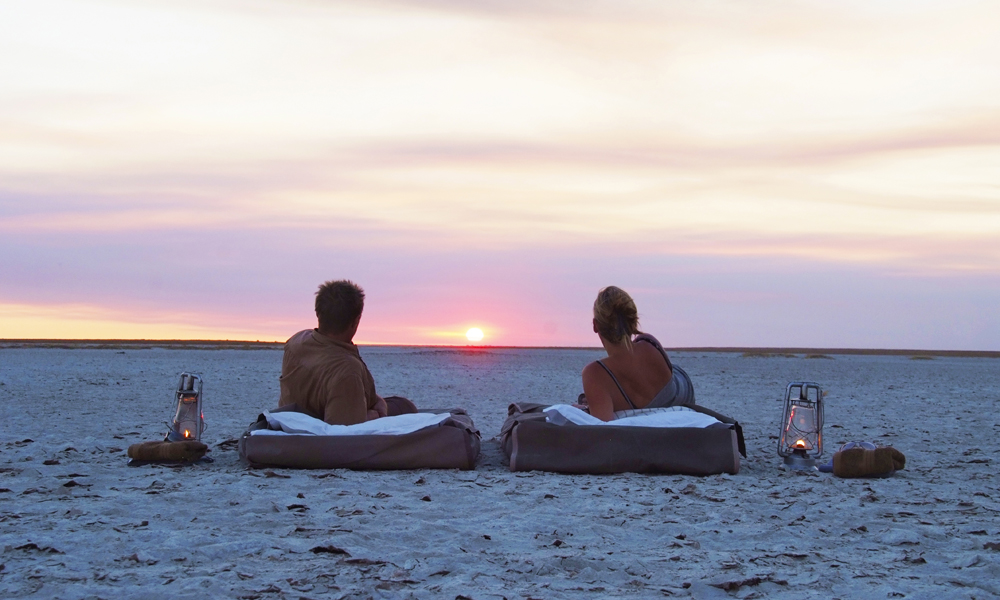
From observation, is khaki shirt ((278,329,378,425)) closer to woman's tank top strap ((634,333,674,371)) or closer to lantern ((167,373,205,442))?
lantern ((167,373,205,442))

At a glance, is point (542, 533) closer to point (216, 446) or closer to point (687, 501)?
point (687, 501)

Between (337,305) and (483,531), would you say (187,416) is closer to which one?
(337,305)

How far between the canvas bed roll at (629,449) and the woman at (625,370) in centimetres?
46

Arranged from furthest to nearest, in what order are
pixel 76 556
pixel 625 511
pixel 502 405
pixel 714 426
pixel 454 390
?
pixel 454 390, pixel 502 405, pixel 714 426, pixel 625 511, pixel 76 556

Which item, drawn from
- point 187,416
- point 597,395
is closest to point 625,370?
point 597,395

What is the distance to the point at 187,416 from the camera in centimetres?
716

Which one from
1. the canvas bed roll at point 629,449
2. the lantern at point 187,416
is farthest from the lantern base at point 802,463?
the lantern at point 187,416

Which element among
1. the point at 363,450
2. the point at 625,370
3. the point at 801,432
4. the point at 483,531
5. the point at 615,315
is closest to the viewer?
the point at 483,531

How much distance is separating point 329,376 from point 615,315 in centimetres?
238

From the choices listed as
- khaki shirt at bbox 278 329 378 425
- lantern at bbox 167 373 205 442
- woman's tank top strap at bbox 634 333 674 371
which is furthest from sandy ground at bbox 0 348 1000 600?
woman's tank top strap at bbox 634 333 674 371

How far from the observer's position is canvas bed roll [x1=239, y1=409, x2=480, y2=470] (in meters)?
6.55

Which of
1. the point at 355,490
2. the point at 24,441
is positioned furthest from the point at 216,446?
the point at 355,490

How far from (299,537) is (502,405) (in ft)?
31.9

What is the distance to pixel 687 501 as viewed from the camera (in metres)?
5.57
